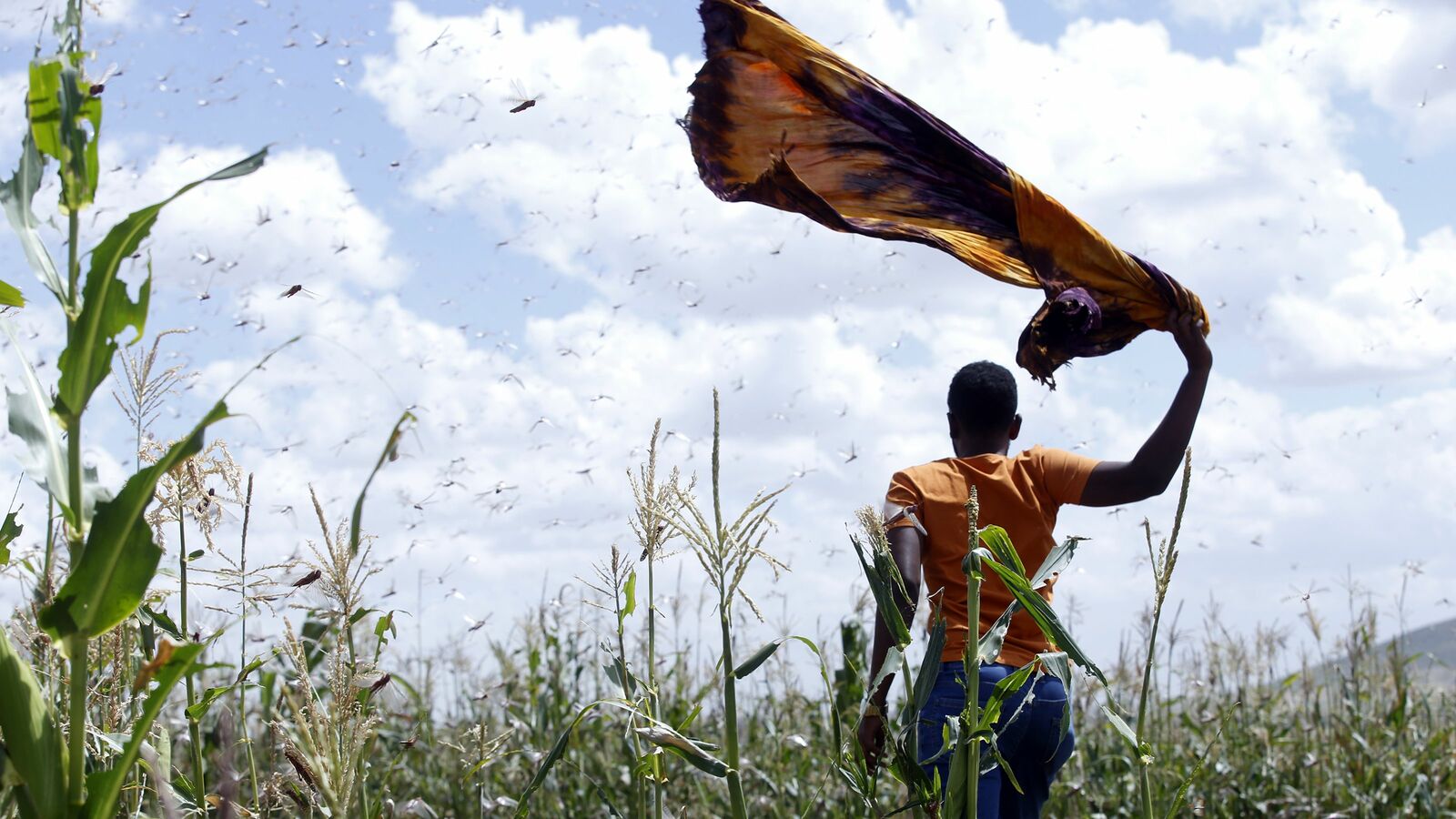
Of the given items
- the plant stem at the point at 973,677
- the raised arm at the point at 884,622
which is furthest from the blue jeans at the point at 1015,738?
the plant stem at the point at 973,677

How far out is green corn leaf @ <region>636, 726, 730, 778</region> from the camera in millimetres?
2623

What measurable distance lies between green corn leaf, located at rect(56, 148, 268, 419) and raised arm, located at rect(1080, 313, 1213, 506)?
2788mm

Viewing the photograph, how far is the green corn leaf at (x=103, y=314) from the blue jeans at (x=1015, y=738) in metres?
2.46

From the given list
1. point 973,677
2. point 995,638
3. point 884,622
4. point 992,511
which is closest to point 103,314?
point 973,677

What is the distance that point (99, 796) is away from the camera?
1953 millimetres

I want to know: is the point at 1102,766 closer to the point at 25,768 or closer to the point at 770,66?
the point at 770,66

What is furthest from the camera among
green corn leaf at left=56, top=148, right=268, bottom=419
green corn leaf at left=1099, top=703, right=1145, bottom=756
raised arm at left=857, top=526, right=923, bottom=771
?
raised arm at left=857, top=526, right=923, bottom=771

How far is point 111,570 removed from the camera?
1.97m

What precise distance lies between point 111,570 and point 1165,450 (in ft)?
9.69

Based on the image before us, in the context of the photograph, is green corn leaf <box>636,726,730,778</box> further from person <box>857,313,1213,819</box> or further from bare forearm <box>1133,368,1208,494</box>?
bare forearm <box>1133,368,1208,494</box>

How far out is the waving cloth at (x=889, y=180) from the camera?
4070mm

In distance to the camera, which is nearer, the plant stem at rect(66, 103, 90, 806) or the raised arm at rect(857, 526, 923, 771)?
the plant stem at rect(66, 103, 90, 806)

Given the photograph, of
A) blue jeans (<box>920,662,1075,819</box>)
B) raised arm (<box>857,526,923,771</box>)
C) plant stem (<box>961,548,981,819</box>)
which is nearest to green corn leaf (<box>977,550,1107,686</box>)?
plant stem (<box>961,548,981,819</box>)

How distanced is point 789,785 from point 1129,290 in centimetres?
332
